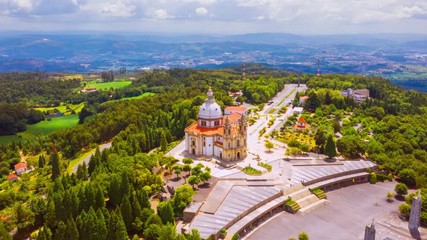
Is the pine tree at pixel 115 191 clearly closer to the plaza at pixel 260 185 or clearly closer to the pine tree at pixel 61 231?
the pine tree at pixel 61 231

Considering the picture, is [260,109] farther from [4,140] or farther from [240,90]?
[4,140]

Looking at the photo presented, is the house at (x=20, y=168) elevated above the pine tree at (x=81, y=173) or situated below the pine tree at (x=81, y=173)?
below

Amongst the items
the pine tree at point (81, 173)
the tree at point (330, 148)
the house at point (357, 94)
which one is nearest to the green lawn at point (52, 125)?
the pine tree at point (81, 173)

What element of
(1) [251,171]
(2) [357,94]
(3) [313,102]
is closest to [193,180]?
(1) [251,171]

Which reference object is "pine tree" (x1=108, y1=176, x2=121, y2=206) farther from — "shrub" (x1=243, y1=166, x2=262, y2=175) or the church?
the church

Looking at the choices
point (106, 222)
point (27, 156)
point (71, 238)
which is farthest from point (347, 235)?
point (27, 156)

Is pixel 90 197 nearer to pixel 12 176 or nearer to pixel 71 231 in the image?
pixel 71 231
